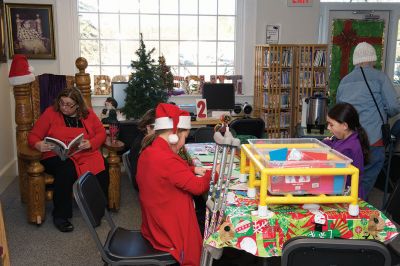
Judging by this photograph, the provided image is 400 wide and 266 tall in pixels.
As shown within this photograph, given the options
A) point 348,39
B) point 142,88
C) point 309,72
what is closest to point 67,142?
point 142,88

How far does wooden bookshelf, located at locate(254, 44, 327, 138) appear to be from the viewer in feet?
17.8

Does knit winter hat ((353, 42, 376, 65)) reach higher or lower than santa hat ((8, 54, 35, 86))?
higher

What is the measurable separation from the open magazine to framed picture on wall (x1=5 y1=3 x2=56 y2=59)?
195 cm

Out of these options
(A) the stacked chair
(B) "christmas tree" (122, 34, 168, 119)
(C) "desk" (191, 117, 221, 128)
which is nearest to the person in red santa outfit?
(A) the stacked chair

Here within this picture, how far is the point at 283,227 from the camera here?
69.7 inches

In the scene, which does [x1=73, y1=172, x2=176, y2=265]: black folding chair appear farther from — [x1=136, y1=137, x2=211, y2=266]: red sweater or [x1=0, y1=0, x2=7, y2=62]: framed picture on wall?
[x1=0, y1=0, x2=7, y2=62]: framed picture on wall

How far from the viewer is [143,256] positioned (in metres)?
2.06

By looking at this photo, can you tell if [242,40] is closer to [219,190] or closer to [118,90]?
[118,90]

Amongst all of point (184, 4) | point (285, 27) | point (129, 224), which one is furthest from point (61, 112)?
point (285, 27)

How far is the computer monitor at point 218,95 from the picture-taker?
208 inches

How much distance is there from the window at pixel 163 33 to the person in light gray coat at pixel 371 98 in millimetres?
2427

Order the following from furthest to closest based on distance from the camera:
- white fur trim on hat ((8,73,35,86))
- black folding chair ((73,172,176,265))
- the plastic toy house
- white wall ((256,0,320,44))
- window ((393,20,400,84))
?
window ((393,20,400,84)) < white wall ((256,0,320,44)) < white fur trim on hat ((8,73,35,86)) < black folding chair ((73,172,176,265)) < the plastic toy house

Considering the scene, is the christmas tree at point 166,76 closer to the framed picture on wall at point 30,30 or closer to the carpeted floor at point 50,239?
the framed picture on wall at point 30,30

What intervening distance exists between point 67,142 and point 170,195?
1929 millimetres
